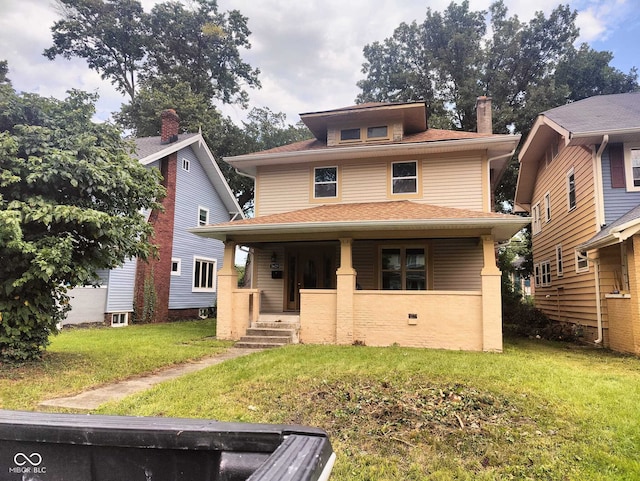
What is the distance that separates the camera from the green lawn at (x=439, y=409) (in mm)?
3428

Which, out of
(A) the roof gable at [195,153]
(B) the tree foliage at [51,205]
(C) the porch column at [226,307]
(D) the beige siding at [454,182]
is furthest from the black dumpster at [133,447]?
(A) the roof gable at [195,153]

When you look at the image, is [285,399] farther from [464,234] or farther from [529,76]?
[529,76]

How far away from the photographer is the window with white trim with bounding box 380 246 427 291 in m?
11.5

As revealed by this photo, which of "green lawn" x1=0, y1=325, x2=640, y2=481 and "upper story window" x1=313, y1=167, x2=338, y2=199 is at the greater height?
"upper story window" x1=313, y1=167, x2=338, y2=199

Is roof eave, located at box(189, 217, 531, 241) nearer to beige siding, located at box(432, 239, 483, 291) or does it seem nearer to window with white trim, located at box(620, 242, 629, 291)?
beige siding, located at box(432, 239, 483, 291)

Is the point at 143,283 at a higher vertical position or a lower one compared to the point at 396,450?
higher

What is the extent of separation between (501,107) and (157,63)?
75.2ft

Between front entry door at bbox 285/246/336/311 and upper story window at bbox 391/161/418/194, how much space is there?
2.78 m

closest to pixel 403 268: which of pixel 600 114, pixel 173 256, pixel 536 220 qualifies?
pixel 600 114

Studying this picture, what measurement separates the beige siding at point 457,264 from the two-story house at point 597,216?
2.60 m

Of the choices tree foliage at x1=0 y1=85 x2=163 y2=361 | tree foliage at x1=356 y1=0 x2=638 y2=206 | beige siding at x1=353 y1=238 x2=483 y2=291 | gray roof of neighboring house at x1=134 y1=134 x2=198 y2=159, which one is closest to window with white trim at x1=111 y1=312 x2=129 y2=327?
gray roof of neighboring house at x1=134 y1=134 x2=198 y2=159

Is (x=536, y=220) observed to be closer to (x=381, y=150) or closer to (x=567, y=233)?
(x=567, y=233)

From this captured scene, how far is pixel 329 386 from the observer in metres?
5.38

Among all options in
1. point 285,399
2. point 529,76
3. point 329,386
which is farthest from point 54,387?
point 529,76
